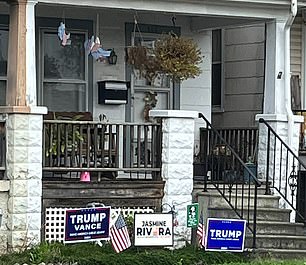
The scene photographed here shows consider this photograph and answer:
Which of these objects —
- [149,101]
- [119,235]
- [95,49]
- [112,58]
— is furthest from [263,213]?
[112,58]

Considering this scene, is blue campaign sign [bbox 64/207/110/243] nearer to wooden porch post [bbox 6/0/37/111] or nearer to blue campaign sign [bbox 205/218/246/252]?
blue campaign sign [bbox 205/218/246/252]

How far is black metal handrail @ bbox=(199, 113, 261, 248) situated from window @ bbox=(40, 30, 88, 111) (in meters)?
2.38

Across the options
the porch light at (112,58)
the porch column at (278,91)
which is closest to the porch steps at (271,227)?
the porch column at (278,91)

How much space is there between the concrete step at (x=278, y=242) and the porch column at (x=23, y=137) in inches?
133

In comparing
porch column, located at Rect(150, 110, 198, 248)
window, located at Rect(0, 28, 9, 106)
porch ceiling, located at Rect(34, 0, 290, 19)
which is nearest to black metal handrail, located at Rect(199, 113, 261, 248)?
porch column, located at Rect(150, 110, 198, 248)

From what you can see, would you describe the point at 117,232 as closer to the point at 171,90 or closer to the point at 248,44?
the point at 171,90

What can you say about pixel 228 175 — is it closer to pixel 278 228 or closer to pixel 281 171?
pixel 281 171

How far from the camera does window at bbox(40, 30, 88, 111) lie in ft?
51.1

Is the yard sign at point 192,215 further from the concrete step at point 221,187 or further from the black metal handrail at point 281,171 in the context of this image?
the black metal handrail at point 281,171

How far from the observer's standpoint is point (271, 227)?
14203mm

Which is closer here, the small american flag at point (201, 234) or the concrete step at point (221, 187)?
the small american flag at point (201, 234)

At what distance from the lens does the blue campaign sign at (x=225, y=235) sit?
1305cm

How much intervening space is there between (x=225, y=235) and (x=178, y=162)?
1.47 metres

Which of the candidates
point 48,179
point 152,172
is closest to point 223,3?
point 152,172
